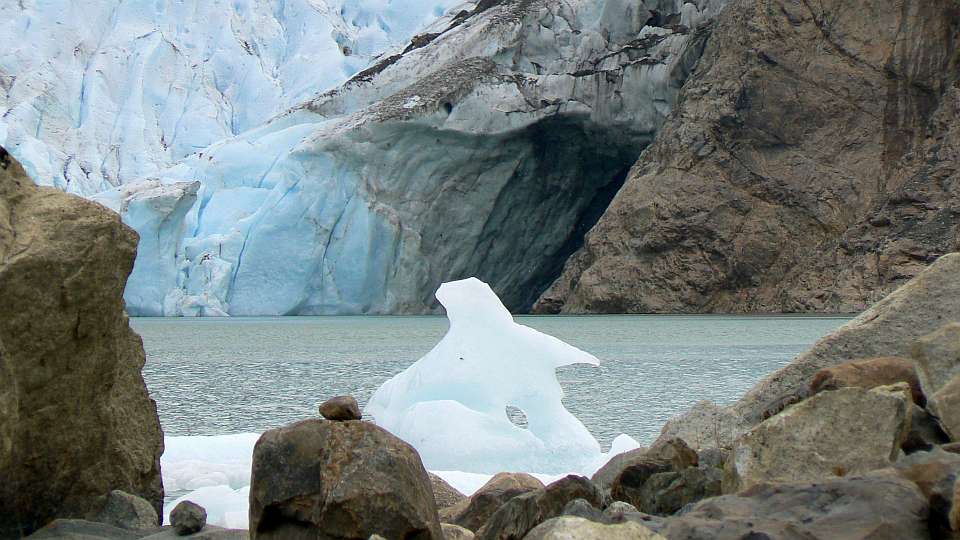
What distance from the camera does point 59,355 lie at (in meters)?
2.90

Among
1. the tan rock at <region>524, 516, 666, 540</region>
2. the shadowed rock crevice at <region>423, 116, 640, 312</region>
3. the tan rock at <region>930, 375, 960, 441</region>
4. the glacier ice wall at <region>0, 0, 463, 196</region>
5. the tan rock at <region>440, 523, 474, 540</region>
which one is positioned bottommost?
the tan rock at <region>440, 523, 474, 540</region>

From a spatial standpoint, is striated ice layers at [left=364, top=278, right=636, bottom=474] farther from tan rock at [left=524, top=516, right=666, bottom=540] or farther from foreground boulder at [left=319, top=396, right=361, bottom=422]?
tan rock at [left=524, top=516, right=666, bottom=540]

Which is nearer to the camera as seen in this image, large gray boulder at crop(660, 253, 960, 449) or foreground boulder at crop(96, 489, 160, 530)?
foreground boulder at crop(96, 489, 160, 530)

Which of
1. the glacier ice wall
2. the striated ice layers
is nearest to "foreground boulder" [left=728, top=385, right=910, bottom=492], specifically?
the striated ice layers

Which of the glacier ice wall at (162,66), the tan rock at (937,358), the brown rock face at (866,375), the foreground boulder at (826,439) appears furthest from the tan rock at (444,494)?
the glacier ice wall at (162,66)

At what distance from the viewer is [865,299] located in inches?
886

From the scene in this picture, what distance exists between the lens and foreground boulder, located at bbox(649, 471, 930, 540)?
2.03 meters

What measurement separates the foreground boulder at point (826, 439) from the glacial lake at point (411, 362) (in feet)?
11.1

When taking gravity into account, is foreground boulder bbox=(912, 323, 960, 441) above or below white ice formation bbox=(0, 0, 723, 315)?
below

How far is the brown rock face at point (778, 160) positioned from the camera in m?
24.8

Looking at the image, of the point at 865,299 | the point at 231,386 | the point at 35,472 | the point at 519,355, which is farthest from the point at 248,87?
the point at 35,472

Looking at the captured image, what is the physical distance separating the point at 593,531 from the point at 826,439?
0.97m

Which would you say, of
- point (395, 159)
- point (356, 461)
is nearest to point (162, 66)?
point (395, 159)

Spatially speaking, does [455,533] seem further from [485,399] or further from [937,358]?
[485,399]
